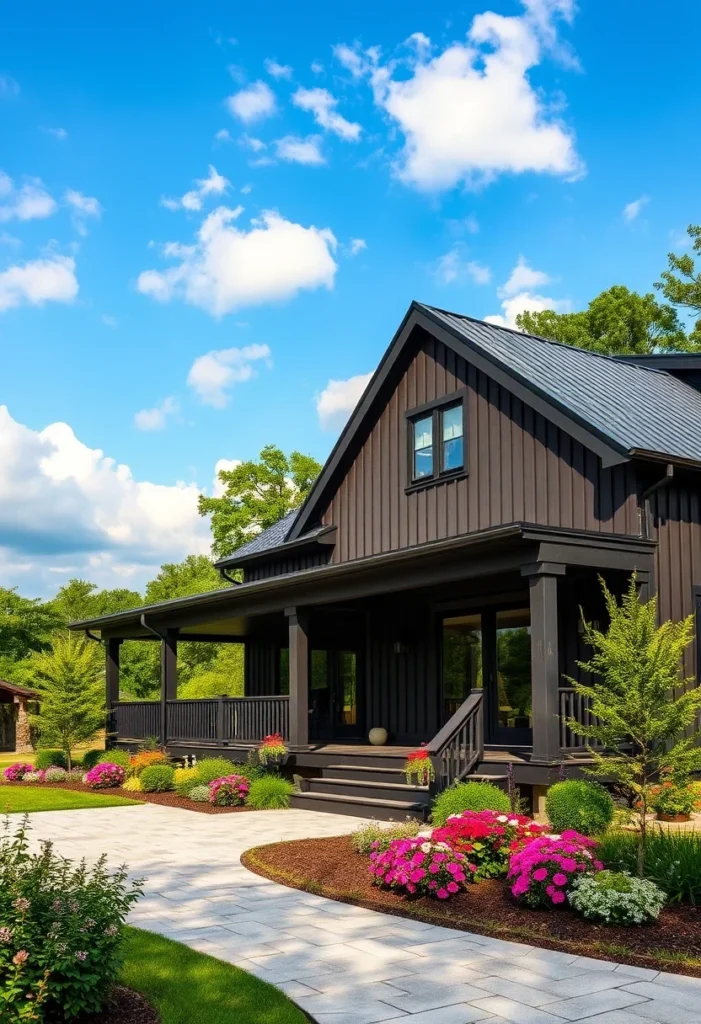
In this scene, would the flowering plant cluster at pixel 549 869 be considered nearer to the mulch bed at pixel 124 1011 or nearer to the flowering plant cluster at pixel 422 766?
the mulch bed at pixel 124 1011

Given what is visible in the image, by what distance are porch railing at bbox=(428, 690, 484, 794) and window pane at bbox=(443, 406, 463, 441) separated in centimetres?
507

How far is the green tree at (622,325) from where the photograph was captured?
34.9m

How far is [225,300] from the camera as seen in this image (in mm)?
20094

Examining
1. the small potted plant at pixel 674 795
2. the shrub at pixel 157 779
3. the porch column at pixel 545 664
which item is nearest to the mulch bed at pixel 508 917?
the small potted plant at pixel 674 795

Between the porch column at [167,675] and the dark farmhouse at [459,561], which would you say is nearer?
the dark farmhouse at [459,561]

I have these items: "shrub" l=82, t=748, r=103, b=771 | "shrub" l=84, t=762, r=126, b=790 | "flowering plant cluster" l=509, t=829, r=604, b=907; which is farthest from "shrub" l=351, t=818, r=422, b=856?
"shrub" l=82, t=748, r=103, b=771

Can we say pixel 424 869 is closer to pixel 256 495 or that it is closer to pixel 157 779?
pixel 157 779

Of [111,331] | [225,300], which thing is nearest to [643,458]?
[225,300]

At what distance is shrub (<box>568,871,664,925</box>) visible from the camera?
22.4ft

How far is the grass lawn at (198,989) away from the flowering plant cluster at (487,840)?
9.57ft

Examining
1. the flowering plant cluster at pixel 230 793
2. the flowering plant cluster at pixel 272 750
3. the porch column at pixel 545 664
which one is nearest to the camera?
the porch column at pixel 545 664

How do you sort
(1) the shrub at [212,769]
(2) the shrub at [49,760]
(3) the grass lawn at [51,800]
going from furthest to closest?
(2) the shrub at [49,760] < (1) the shrub at [212,769] < (3) the grass lawn at [51,800]

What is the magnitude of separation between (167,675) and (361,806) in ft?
24.7

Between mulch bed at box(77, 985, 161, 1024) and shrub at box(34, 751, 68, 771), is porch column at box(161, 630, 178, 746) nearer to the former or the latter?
shrub at box(34, 751, 68, 771)
